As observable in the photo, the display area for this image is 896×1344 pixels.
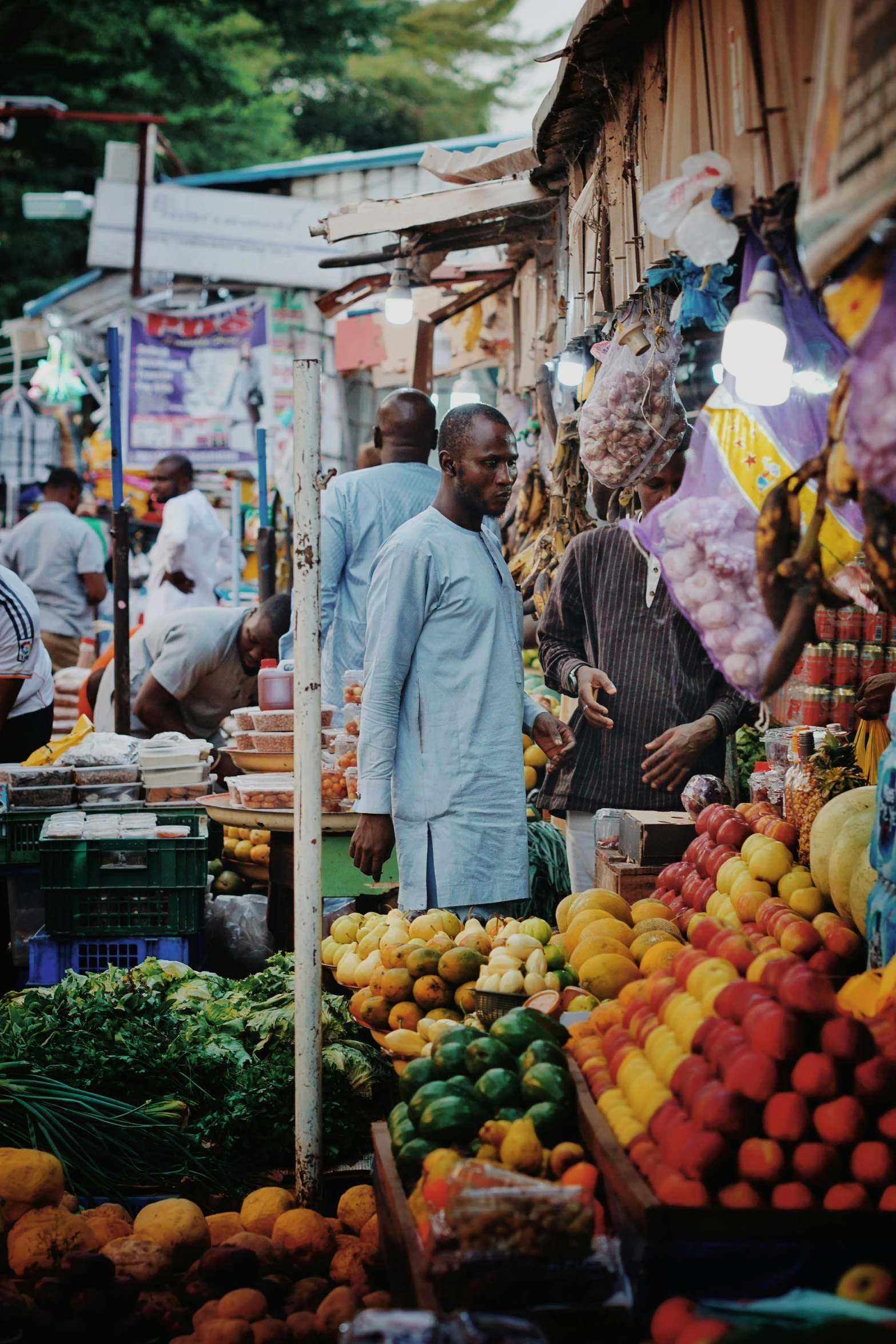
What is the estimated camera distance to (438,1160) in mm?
2273

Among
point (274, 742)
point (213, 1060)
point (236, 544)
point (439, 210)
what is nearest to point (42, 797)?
point (274, 742)

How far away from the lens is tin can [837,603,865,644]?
18.5 feet

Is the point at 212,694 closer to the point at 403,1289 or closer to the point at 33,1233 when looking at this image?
the point at 33,1233

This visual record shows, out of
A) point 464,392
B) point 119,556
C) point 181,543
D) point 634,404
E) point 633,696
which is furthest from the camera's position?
point 181,543

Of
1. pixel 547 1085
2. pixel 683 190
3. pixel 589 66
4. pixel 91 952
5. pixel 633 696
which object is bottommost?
pixel 91 952

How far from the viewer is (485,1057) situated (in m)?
2.52

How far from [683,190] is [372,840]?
1983 mm

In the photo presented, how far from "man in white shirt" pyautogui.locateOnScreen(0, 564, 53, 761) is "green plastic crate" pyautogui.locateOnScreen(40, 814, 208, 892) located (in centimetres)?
131

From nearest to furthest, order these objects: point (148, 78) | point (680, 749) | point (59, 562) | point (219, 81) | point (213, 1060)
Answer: point (213, 1060) → point (680, 749) → point (59, 562) → point (148, 78) → point (219, 81)

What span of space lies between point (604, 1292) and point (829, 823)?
1501mm

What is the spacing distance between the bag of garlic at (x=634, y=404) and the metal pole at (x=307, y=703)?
4.08 ft

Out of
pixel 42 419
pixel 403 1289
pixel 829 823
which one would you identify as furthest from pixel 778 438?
pixel 42 419

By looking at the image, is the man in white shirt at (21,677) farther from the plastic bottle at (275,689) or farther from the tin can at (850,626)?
the tin can at (850,626)

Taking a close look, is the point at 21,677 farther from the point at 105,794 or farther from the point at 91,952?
the point at 91,952
